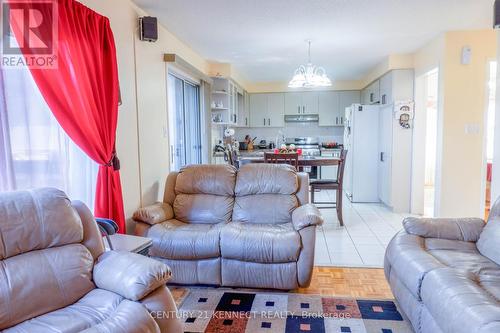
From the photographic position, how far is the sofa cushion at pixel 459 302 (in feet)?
4.45

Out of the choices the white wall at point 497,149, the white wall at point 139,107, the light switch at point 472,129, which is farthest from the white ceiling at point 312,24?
the light switch at point 472,129

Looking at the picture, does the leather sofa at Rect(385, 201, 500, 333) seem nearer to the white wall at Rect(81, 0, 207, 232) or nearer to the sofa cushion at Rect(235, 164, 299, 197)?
the sofa cushion at Rect(235, 164, 299, 197)

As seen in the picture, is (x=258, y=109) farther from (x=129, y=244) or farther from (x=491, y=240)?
(x=491, y=240)

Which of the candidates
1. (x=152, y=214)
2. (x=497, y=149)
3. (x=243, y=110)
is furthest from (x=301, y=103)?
(x=152, y=214)

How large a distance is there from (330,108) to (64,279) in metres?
6.79

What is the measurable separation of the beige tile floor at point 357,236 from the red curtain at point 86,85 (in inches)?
79.7

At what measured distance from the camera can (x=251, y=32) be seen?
153 inches

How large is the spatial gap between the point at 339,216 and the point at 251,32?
8.27ft

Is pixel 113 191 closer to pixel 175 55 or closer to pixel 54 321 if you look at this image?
pixel 54 321

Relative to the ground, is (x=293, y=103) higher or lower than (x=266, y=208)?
higher

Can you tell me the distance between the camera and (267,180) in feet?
10.3

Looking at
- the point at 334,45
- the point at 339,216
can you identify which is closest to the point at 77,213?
the point at 339,216

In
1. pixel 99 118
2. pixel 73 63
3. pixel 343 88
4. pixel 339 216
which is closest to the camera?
pixel 73 63

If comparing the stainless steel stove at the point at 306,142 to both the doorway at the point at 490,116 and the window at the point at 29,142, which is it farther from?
the window at the point at 29,142
